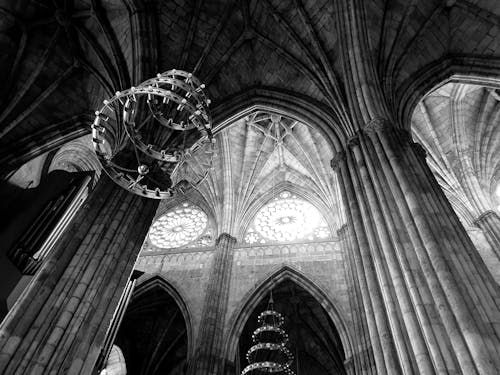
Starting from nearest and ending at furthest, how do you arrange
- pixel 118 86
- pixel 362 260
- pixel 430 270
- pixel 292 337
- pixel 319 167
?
1. pixel 430 270
2. pixel 362 260
3. pixel 118 86
4. pixel 319 167
5. pixel 292 337

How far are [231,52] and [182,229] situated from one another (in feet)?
31.9

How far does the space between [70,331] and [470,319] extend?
711 cm

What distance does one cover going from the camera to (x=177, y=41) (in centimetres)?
1491

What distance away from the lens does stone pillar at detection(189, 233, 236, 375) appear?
1446 cm

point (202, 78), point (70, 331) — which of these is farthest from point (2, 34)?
point (70, 331)

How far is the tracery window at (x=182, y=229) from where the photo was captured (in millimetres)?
20219

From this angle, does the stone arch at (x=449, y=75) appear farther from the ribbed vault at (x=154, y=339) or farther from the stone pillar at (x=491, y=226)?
the ribbed vault at (x=154, y=339)

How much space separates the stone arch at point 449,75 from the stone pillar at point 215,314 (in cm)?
1005

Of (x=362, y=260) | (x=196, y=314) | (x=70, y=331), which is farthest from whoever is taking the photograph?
(x=196, y=314)

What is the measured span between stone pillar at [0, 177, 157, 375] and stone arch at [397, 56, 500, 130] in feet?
29.8

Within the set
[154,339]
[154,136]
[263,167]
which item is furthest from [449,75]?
[154,339]

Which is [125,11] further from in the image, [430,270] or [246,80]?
[430,270]

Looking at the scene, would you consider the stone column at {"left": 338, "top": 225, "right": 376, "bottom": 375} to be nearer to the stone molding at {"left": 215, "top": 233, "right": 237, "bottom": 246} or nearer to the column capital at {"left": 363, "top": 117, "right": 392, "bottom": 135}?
the column capital at {"left": 363, "top": 117, "right": 392, "bottom": 135}

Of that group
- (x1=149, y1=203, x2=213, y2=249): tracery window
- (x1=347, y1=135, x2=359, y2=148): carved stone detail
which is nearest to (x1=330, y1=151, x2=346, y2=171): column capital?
(x1=347, y1=135, x2=359, y2=148): carved stone detail
